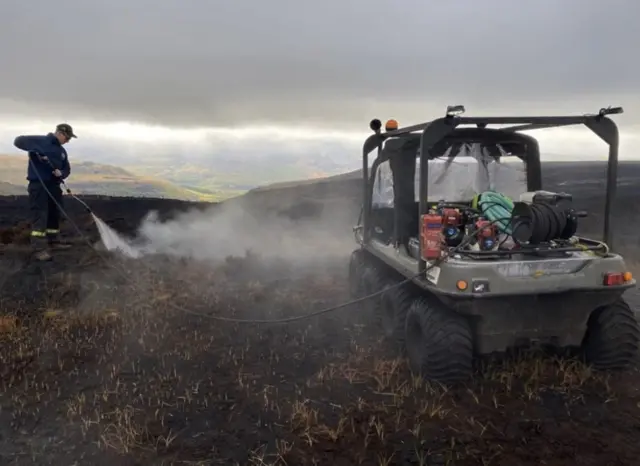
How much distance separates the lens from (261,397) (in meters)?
5.11

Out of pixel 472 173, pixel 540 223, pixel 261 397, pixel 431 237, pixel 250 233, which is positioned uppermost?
pixel 472 173

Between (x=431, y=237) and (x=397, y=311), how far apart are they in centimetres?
142

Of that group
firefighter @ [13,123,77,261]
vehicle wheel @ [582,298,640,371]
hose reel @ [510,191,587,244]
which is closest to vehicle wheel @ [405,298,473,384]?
hose reel @ [510,191,587,244]

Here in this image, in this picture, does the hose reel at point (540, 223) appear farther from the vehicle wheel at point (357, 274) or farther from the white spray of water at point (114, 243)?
the white spray of water at point (114, 243)

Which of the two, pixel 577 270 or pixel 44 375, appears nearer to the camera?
pixel 577 270

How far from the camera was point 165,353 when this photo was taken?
627 centimetres

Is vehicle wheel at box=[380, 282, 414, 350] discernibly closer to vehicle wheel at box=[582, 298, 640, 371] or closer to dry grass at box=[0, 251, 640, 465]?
dry grass at box=[0, 251, 640, 465]

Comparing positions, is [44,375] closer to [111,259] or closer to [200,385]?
[200,385]

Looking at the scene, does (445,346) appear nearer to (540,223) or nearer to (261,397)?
(540,223)

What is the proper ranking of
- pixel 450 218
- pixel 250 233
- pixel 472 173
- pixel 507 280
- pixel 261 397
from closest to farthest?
pixel 507 280 → pixel 261 397 → pixel 450 218 → pixel 472 173 → pixel 250 233

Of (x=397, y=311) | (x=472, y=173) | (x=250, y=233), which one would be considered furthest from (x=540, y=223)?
(x=250, y=233)

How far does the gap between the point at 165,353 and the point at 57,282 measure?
11.8 ft

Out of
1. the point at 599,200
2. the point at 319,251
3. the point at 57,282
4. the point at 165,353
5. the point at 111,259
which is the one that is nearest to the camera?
the point at 165,353

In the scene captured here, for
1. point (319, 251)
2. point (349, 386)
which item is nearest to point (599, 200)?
point (319, 251)
